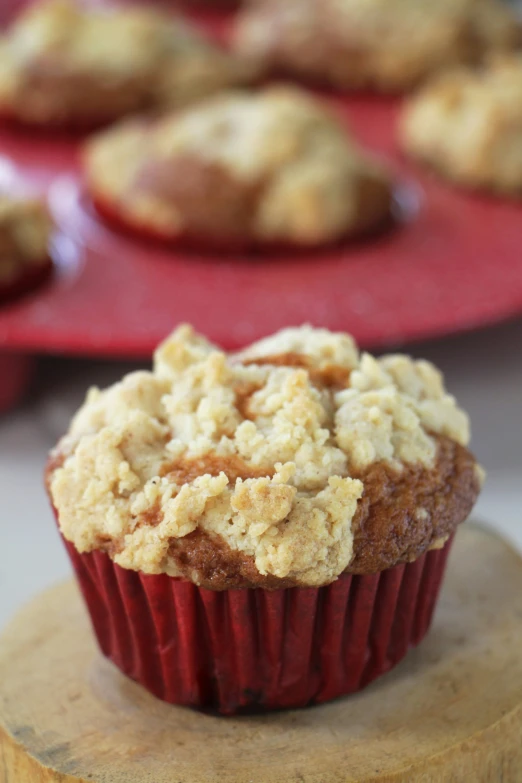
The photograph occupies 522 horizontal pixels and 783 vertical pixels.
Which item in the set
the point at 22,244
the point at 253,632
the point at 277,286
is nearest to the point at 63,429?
the point at 22,244

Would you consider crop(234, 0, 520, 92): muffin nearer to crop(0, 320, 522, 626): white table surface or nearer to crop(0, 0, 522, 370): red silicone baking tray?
crop(0, 0, 522, 370): red silicone baking tray

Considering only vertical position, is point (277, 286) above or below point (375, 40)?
below

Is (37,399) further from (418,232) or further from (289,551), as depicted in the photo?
(289,551)

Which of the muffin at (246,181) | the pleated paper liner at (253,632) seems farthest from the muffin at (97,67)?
the pleated paper liner at (253,632)

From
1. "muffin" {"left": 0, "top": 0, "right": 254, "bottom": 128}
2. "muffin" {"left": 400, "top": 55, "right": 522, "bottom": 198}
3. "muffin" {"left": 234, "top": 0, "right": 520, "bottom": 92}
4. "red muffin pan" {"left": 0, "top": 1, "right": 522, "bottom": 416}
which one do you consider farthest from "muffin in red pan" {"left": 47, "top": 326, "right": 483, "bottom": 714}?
"muffin" {"left": 234, "top": 0, "right": 520, "bottom": 92}

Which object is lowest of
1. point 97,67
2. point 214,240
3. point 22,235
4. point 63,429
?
point 63,429

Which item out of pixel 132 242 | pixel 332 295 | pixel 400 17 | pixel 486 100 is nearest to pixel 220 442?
pixel 332 295

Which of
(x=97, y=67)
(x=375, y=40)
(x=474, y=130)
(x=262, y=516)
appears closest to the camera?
(x=262, y=516)

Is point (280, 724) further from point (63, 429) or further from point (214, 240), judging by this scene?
point (214, 240)
